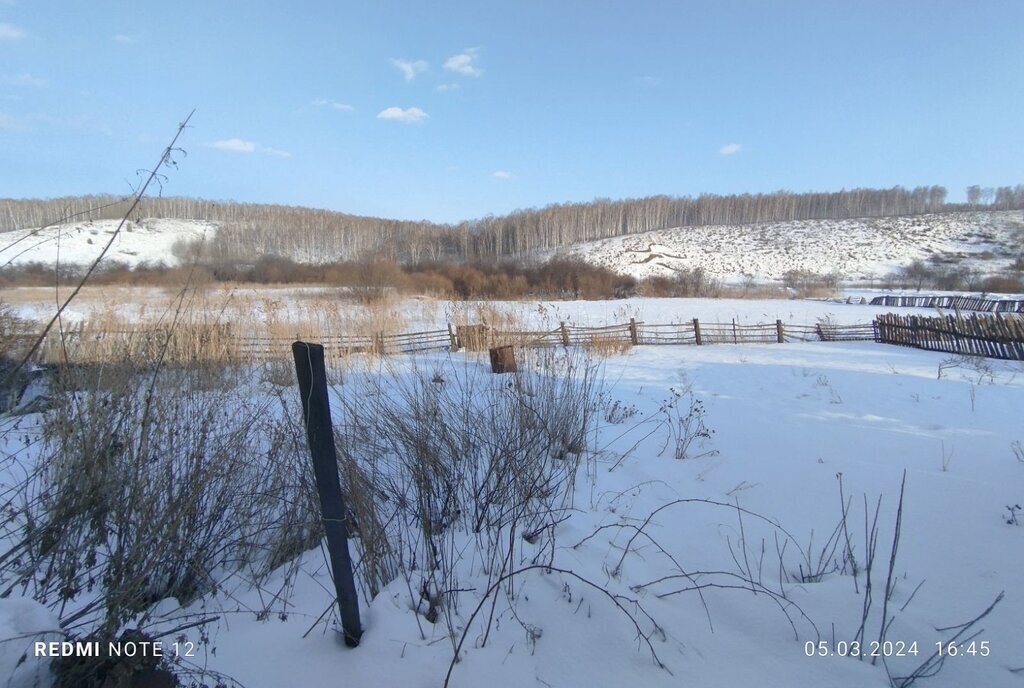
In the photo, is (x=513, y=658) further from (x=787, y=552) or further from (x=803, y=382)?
(x=803, y=382)

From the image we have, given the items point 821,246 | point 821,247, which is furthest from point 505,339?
point 821,246

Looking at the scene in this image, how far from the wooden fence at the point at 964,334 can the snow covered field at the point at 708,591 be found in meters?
10.8

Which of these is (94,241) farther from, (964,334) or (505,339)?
(964,334)

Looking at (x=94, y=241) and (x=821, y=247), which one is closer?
(x=94, y=241)

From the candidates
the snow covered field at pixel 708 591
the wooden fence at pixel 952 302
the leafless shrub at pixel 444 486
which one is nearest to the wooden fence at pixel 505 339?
the snow covered field at pixel 708 591

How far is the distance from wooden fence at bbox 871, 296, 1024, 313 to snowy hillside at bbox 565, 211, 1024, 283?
709 inches

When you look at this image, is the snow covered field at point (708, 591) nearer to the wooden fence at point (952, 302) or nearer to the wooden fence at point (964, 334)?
the wooden fence at point (964, 334)

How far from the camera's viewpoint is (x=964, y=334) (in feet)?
46.2

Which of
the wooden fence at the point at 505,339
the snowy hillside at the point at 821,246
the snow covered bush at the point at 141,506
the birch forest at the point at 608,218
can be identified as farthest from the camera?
the snowy hillside at the point at 821,246

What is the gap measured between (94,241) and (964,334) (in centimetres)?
1921

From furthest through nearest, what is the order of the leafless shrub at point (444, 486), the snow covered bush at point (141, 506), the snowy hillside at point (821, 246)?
the snowy hillside at point (821, 246) < the leafless shrub at point (444, 486) < the snow covered bush at point (141, 506)

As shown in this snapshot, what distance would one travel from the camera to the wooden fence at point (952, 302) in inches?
1080

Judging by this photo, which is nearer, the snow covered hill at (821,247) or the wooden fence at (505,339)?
the wooden fence at (505,339)

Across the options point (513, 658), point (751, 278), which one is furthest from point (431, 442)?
point (751, 278)
